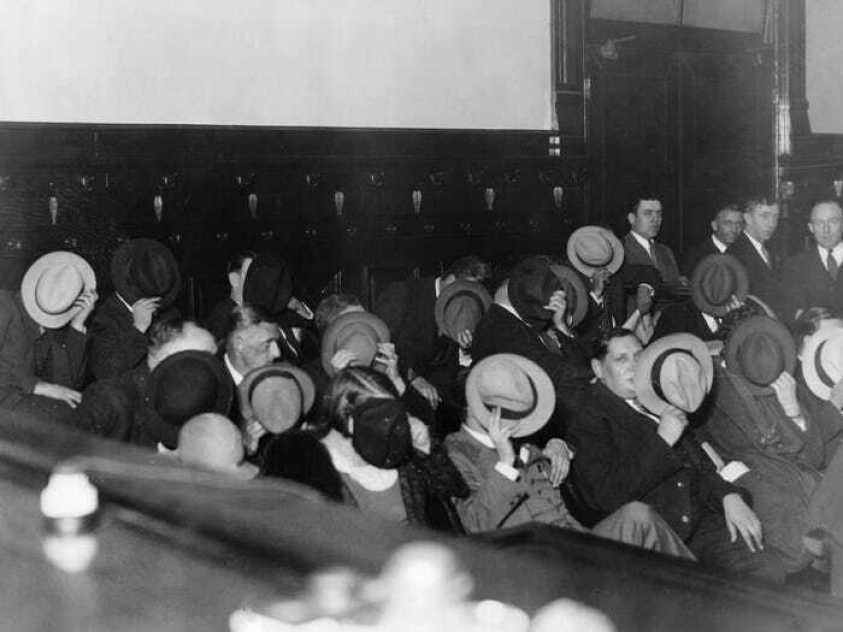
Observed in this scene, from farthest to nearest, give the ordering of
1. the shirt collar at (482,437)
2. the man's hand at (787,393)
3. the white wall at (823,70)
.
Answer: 1. the white wall at (823,70)
2. the man's hand at (787,393)
3. the shirt collar at (482,437)

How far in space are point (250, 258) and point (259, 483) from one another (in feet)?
13.1

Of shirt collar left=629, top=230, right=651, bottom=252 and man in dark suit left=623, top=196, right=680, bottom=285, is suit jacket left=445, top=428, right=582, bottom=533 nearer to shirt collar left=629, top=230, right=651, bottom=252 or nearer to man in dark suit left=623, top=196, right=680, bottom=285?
man in dark suit left=623, top=196, right=680, bottom=285

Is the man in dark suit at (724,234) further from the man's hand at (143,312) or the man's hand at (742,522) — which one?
the man's hand at (742,522)

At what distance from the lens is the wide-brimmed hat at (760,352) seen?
16.1ft

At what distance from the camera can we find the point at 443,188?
8.04 meters

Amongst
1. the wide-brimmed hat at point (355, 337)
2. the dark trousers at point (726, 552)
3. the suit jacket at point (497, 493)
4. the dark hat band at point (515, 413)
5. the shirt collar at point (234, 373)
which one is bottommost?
the dark trousers at point (726, 552)

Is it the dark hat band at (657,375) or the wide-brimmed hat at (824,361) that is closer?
the dark hat band at (657,375)

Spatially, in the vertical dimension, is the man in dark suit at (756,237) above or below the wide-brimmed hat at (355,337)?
above

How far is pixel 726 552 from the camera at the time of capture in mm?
4320

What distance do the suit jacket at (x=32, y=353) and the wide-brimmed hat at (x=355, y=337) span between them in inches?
44.6

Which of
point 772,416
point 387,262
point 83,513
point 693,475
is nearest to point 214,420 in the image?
point 83,513

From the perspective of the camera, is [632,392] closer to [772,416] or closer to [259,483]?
[772,416]

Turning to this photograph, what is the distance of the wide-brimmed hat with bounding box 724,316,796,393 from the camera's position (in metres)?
4.91

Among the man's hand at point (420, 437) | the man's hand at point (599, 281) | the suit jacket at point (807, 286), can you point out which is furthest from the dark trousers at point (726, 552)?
the suit jacket at point (807, 286)
